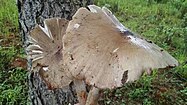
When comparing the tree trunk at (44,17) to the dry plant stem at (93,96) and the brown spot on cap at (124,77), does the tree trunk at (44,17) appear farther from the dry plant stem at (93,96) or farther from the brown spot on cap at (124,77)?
the brown spot on cap at (124,77)

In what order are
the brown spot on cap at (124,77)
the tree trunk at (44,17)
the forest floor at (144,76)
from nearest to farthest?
the brown spot on cap at (124,77), the tree trunk at (44,17), the forest floor at (144,76)

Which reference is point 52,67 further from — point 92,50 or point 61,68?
point 92,50

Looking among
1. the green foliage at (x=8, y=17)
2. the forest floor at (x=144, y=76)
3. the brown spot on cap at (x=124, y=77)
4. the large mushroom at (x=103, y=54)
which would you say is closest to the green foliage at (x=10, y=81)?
the forest floor at (x=144, y=76)

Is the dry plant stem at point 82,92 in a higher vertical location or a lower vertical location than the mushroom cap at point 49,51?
lower

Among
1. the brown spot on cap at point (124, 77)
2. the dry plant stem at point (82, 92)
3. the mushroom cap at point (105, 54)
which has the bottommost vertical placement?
the dry plant stem at point (82, 92)

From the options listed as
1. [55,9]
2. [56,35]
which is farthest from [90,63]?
[55,9]

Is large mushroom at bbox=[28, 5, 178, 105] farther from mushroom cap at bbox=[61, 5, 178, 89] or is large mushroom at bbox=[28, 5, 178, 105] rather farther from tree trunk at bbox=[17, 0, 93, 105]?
tree trunk at bbox=[17, 0, 93, 105]
